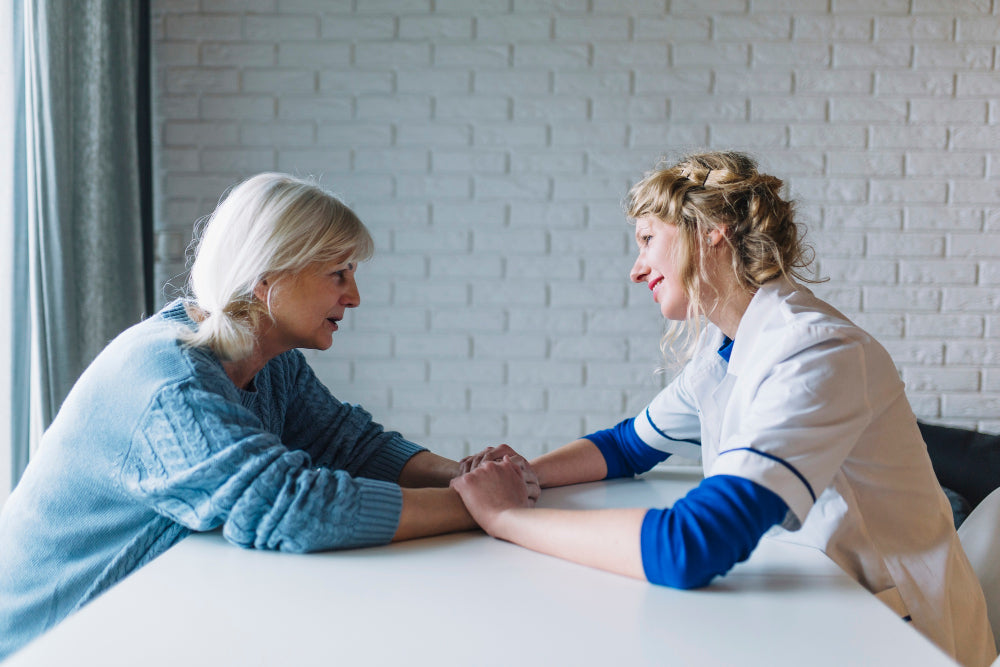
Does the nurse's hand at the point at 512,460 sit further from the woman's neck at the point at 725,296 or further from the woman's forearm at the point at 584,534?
the woman's neck at the point at 725,296

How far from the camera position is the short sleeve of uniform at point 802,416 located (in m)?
1.07

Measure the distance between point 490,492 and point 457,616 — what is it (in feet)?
1.21

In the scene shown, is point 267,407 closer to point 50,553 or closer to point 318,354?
point 50,553

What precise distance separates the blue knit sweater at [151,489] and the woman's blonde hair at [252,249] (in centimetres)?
5

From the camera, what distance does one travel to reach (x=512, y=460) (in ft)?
4.98

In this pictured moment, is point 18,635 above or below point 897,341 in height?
below

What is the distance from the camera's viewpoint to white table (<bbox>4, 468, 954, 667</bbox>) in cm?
82

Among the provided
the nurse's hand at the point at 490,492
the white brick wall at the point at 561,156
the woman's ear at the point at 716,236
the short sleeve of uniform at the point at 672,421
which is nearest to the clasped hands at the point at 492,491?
the nurse's hand at the point at 490,492

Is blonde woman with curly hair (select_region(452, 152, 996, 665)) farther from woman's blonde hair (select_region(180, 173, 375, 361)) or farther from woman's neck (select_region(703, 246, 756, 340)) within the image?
woman's blonde hair (select_region(180, 173, 375, 361))

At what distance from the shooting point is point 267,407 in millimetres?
1567

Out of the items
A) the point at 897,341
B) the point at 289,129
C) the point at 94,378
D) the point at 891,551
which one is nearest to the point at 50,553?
the point at 94,378

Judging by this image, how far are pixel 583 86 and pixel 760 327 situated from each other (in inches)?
64.5

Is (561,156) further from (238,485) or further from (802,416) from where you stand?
(238,485)

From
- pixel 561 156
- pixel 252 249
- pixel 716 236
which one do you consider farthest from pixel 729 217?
pixel 561 156
